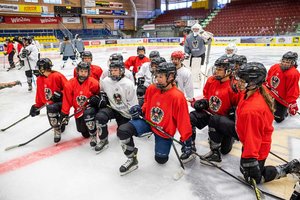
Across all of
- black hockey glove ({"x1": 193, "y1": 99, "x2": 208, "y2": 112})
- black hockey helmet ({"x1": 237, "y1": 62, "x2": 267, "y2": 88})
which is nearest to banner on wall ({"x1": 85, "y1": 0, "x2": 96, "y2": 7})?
black hockey glove ({"x1": 193, "y1": 99, "x2": 208, "y2": 112})

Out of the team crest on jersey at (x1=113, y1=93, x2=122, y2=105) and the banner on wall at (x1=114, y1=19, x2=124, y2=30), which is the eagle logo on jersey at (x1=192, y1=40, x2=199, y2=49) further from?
the banner on wall at (x1=114, y1=19, x2=124, y2=30)

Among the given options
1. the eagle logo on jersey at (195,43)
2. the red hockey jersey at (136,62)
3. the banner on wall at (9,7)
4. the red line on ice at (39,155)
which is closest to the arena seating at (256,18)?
the eagle logo on jersey at (195,43)

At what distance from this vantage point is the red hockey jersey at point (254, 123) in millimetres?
1808

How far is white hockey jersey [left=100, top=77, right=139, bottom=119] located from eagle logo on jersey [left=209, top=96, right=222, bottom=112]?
921mm

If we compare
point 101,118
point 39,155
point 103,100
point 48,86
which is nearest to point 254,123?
point 101,118

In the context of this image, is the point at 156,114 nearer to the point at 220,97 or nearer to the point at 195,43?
the point at 220,97

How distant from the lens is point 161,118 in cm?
239

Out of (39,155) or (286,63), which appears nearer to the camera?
(39,155)

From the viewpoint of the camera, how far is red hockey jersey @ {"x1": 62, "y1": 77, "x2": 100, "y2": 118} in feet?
9.73

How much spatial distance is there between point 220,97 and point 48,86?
217 centimetres

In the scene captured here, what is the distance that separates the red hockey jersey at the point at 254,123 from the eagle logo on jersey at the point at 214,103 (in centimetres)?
65

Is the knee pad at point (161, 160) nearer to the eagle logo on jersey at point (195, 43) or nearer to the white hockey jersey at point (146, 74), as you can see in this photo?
the white hockey jersey at point (146, 74)

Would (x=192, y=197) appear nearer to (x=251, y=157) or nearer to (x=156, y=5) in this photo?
(x=251, y=157)

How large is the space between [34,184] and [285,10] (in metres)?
23.0
